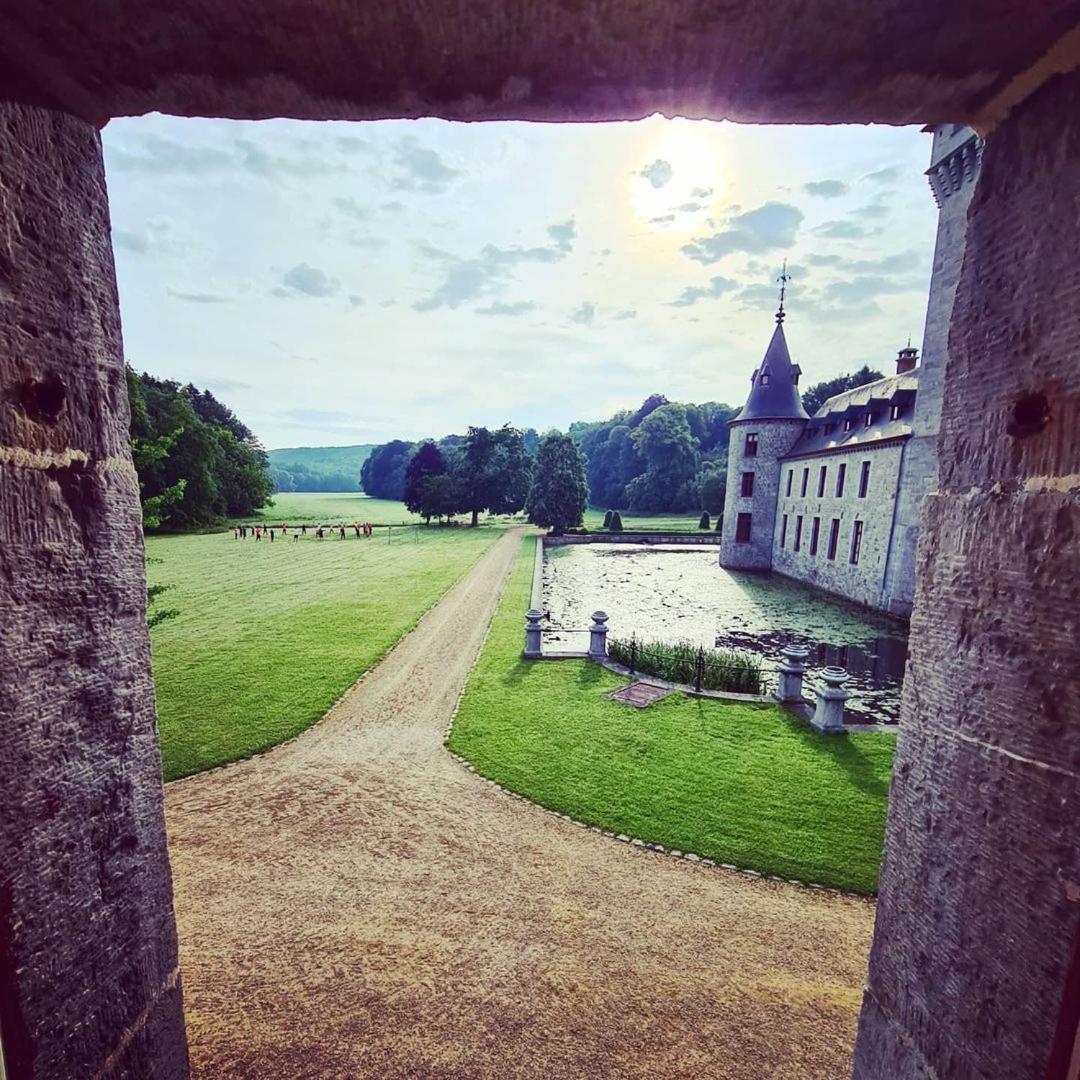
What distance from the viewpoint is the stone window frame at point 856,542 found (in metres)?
20.6

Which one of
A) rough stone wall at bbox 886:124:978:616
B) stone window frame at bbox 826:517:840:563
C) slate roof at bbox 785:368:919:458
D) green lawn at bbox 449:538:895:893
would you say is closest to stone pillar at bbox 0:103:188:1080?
Answer: green lawn at bbox 449:538:895:893

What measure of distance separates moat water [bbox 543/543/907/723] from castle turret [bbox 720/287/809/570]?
186 cm

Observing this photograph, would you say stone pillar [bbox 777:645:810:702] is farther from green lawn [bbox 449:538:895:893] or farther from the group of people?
the group of people

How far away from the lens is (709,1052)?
3.95 metres

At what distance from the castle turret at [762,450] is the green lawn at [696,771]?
20.5 m

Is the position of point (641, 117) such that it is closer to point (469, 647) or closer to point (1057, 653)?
point (1057, 653)

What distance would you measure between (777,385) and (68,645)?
3052 centimetres

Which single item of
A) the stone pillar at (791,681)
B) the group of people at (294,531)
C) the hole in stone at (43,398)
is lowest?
the group of people at (294,531)

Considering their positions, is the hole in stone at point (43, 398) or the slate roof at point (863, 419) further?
the slate roof at point (863, 419)

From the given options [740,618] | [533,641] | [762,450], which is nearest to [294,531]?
[762,450]

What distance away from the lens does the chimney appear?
2265cm

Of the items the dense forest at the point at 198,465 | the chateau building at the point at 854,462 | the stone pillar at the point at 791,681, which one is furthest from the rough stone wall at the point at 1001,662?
the dense forest at the point at 198,465

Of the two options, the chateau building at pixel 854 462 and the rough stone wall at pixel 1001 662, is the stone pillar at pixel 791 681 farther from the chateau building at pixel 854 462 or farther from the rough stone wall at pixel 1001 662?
the rough stone wall at pixel 1001 662

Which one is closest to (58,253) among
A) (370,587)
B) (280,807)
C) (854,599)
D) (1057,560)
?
(1057,560)
